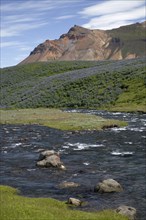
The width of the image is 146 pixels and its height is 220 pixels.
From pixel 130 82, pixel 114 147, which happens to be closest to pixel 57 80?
pixel 130 82

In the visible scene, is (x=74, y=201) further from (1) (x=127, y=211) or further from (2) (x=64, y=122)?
(2) (x=64, y=122)

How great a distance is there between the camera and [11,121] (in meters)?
81.9

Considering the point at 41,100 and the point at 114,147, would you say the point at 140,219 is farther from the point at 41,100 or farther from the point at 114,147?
the point at 41,100

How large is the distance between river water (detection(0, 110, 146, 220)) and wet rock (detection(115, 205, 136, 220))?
498 mm

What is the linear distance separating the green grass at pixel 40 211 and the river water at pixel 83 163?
1.89 metres

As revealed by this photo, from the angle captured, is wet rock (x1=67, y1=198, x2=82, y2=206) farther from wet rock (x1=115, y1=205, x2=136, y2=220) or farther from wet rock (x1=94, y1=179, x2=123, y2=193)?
wet rock (x1=94, y1=179, x2=123, y2=193)

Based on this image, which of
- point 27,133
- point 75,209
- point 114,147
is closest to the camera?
point 75,209

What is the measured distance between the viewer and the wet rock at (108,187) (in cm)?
3244

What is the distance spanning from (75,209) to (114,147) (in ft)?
78.3

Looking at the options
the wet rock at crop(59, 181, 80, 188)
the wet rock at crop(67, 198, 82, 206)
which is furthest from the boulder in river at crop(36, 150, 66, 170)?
the wet rock at crop(67, 198, 82, 206)

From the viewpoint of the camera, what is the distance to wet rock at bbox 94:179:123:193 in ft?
106

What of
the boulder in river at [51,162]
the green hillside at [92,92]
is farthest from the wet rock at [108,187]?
the green hillside at [92,92]

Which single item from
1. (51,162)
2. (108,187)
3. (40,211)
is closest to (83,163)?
(51,162)

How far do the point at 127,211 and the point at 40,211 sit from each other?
6.30m
